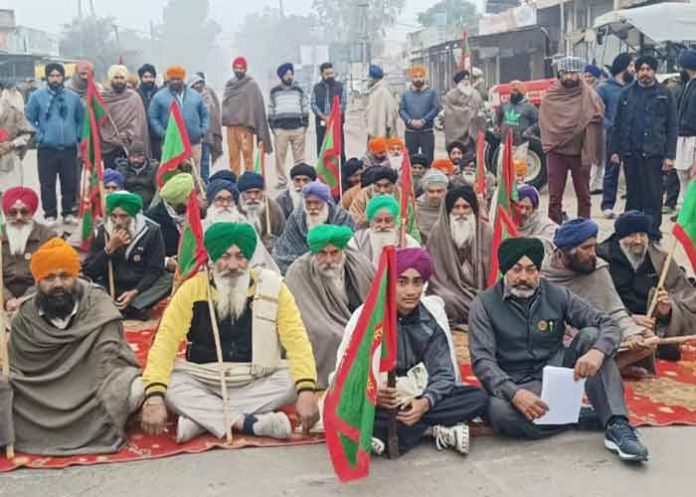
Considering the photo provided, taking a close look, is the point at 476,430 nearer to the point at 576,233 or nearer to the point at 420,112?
the point at 576,233

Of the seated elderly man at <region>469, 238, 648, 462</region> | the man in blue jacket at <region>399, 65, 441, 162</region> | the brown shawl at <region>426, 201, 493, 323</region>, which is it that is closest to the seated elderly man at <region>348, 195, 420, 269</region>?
the brown shawl at <region>426, 201, 493, 323</region>

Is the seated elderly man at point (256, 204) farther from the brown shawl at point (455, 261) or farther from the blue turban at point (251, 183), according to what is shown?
the brown shawl at point (455, 261)

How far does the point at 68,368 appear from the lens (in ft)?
16.6

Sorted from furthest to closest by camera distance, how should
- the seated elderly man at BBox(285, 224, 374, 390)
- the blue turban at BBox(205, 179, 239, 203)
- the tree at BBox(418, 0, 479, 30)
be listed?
1. the tree at BBox(418, 0, 479, 30)
2. the blue turban at BBox(205, 179, 239, 203)
3. the seated elderly man at BBox(285, 224, 374, 390)

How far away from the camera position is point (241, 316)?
17.1ft

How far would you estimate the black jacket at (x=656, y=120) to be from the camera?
31.1ft

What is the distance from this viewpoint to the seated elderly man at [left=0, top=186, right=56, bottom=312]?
7113mm

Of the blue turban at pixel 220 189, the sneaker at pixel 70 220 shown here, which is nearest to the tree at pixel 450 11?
the sneaker at pixel 70 220

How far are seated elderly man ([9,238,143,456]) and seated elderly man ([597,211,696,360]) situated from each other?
3.08 meters

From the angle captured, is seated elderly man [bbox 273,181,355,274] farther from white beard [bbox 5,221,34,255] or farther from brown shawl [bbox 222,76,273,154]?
brown shawl [bbox 222,76,273,154]

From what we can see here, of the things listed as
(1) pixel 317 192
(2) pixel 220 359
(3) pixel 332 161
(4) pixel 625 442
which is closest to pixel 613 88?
(3) pixel 332 161

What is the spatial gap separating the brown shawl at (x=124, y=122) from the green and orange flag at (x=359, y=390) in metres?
7.50

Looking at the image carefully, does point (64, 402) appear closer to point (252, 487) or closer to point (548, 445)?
point (252, 487)

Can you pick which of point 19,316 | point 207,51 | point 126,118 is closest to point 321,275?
point 19,316
